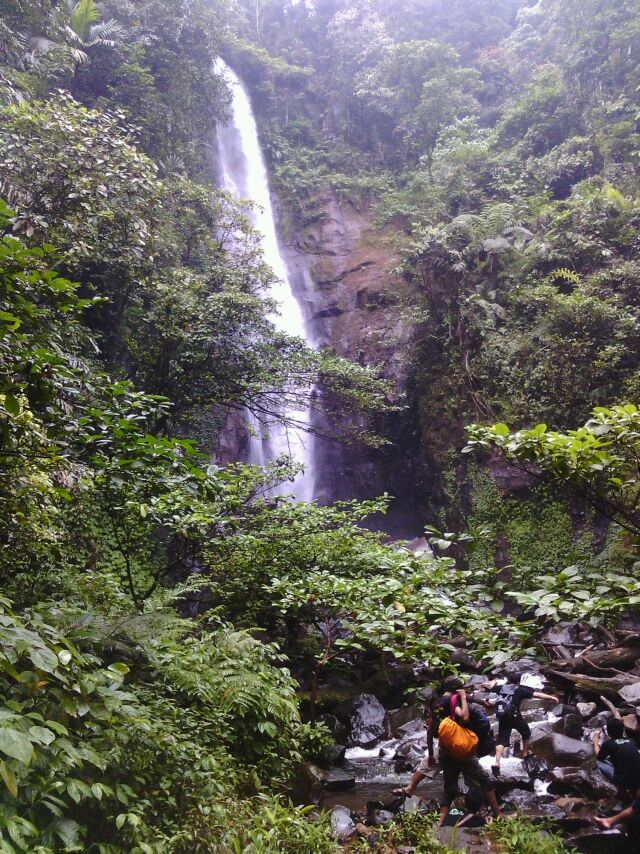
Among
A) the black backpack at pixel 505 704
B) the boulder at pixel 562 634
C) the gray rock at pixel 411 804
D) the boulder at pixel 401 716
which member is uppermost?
the black backpack at pixel 505 704

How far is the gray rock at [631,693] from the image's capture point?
6.34 meters

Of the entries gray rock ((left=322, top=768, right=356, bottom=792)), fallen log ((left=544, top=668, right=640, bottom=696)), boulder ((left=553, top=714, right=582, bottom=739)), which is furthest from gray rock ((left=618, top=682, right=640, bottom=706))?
gray rock ((left=322, top=768, right=356, bottom=792))

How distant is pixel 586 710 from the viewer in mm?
6887

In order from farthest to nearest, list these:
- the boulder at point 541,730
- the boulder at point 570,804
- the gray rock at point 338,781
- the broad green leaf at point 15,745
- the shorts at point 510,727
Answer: the boulder at point 541,730 < the shorts at point 510,727 < the gray rock at point 338,781 < the boulder at point 570,804 < the broad green leaf at point 15,745

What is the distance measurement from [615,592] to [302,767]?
415cm

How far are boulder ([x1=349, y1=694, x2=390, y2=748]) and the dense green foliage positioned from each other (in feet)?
1.81

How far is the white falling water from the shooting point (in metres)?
16.6

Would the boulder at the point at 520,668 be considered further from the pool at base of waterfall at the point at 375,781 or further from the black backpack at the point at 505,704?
the pool at base of waterfall at the point at 375,781

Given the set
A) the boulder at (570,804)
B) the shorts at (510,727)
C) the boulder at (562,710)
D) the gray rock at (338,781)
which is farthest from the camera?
the boulder at (562,710)

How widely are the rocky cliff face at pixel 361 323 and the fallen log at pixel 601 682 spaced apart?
7.91 m

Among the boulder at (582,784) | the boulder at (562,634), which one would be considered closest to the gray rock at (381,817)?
the boulder at (582,784)

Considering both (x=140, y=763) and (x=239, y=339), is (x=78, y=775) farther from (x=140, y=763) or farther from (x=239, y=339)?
(x=239, y=339)

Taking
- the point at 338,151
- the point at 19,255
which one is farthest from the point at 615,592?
the point at 338,151

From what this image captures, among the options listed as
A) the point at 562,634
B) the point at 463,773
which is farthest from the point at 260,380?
the point at 463,773
